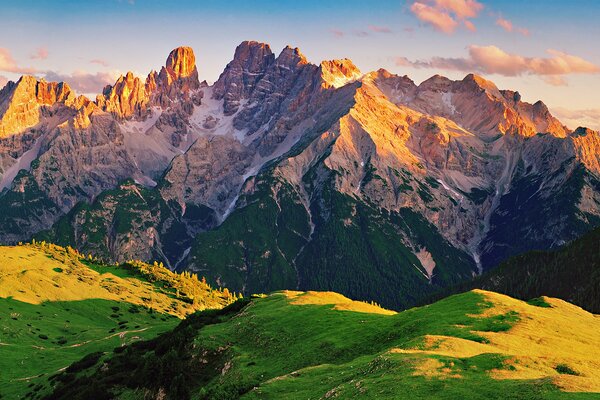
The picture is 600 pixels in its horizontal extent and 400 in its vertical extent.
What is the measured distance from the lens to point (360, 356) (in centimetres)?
8619

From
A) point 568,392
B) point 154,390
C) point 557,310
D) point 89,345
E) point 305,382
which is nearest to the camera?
point 568,392

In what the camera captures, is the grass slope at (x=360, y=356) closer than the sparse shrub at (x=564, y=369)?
Yes

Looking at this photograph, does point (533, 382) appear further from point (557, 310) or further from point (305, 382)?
point (557, 310)

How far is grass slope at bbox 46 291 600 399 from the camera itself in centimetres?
5834

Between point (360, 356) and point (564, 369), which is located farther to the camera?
point (360, 356)

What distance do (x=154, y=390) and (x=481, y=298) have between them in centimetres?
5944

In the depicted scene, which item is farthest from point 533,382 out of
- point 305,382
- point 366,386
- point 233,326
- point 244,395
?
point 233,326

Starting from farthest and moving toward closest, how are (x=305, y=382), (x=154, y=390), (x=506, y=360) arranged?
(x=154, y=390), (x=305, y=382), (x=506, y=360)

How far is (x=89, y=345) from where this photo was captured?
17775cm

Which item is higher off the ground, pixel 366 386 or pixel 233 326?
pixel 366 386

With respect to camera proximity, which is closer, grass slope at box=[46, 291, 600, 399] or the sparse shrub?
grass slope at box=[46, 291, 600, 399]

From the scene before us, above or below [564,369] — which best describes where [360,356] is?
below

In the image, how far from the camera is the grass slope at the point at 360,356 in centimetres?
5834

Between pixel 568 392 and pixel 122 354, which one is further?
pixel 122 354
